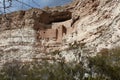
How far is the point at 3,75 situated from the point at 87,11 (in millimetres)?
7787

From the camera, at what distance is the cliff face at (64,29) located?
23777 mm

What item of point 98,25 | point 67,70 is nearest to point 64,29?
point 98,25

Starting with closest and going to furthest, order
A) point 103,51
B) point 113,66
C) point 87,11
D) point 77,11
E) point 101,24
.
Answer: point 113,66
point 103,51
point 101,24
point 87,11
point 77,11

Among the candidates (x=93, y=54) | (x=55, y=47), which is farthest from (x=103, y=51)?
(x=55, y=47)

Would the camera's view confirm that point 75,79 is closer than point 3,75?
Yes

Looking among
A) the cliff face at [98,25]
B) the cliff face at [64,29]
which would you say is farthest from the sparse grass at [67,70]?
the cliff face at [64,29]

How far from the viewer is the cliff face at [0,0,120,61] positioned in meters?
23.8

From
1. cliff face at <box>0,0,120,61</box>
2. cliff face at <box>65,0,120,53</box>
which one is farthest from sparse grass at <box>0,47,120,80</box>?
cliff face at <box>0,0,120,61</box>

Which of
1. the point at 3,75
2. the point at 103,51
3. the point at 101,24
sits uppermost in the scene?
the point at 101,24

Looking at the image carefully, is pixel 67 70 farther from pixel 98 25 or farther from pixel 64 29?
pixel 64 29

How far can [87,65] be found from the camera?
852 inches

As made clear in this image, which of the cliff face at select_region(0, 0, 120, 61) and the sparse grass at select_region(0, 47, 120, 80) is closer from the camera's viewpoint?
the sparse grass at select_region(0, 47, 120, 80)

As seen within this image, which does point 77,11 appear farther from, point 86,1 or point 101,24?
point 101,24

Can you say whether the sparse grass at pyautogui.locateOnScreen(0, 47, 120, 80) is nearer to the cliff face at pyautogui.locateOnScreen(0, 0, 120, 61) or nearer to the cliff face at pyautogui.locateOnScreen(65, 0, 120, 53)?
the cliff face at pyautogui.locateOnScreen(65, 0, 120, 53)
